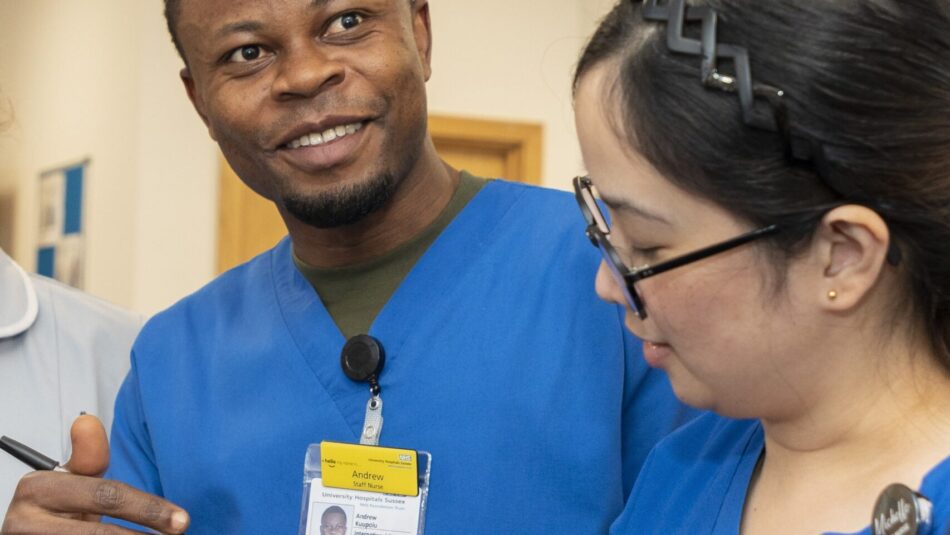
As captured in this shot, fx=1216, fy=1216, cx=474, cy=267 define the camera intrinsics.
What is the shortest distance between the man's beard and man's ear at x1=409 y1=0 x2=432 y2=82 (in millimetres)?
200

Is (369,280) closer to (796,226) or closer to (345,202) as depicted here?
(345,202)

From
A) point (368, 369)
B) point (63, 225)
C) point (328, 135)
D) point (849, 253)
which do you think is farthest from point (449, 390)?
point (63, 225)

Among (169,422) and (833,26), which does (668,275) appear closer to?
(833,26)

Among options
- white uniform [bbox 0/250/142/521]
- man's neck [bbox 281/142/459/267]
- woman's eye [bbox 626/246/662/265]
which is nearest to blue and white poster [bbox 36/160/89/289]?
white uniform [bbox 0/250/142/521]

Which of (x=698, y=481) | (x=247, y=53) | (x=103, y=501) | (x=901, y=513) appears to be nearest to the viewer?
(x=901, y=513)

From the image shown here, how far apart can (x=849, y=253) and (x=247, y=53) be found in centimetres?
80

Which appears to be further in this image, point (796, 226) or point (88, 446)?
point (88, 446)

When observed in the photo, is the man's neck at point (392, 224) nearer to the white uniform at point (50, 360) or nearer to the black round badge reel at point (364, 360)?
the black round badge reel at point (364, 360)

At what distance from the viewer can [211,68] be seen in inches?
59.4

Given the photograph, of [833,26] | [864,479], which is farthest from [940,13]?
[864,479]

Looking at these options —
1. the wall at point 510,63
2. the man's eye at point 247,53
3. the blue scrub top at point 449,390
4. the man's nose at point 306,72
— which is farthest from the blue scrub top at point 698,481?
the wall at point 510,63

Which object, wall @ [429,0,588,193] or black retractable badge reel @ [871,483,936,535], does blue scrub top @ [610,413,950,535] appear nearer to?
black retractable badge reel @ [871,483,936,535]

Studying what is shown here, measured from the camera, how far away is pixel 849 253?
0.97 meters

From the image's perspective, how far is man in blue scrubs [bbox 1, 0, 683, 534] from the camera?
1.34m
